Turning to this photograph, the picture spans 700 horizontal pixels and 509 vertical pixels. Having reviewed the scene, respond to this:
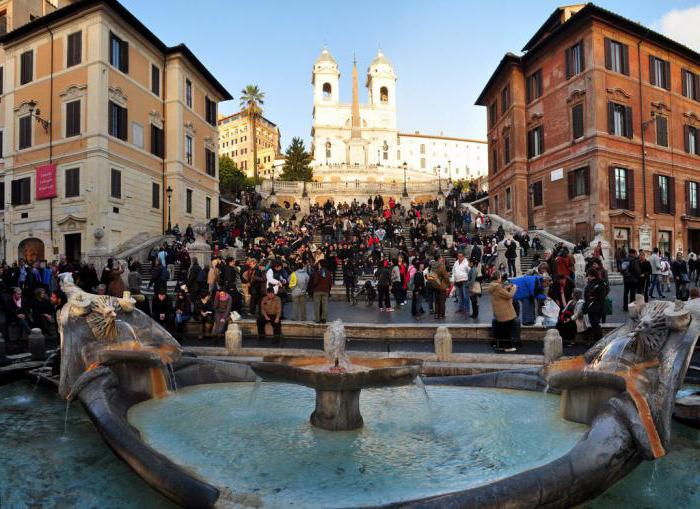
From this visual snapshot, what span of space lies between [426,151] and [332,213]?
8263cm

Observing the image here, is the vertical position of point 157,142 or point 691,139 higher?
point 157,142

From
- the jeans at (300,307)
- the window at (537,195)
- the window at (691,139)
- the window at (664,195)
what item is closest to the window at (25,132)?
the jeans at (300,307)

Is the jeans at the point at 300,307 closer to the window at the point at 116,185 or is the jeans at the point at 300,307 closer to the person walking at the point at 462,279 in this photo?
the person walking at the point at 462,279

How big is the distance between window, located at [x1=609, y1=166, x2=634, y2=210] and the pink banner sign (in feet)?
99.4

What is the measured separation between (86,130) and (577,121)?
2708cm

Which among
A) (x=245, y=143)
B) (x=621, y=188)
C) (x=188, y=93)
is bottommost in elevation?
(x=621, y=188)

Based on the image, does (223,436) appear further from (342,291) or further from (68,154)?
(68,154)

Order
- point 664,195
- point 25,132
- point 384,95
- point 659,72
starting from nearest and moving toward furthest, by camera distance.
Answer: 1. point 25,132
2. point 664,195
3. point 659,72
4. point 384,95

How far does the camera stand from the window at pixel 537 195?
31.7 meters

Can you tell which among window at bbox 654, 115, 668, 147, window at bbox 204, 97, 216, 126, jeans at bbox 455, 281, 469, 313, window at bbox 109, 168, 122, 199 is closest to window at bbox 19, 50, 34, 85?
window at bbox 109, 168, 122, 199

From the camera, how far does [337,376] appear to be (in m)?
4.78

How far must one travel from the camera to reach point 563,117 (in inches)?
1165

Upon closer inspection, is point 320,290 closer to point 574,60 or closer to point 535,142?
point 574,60

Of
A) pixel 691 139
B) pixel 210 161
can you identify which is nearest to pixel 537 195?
pixel 691 139
